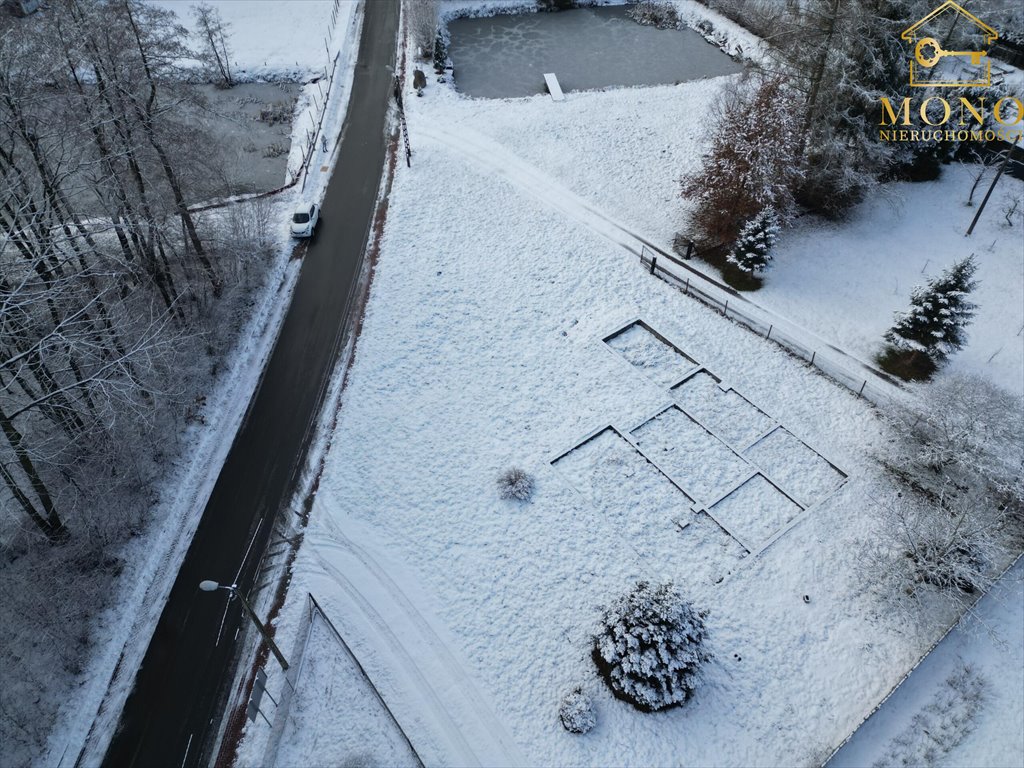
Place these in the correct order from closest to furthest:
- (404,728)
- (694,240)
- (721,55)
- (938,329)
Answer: (404,728) → (938,329) → (694,240) → (721,55)

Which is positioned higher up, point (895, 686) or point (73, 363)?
point (73, 363)

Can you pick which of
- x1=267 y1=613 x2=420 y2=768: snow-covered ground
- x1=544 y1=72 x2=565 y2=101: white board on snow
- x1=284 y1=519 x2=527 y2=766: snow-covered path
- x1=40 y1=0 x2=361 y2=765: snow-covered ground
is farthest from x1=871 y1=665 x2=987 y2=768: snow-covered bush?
x1=544 y1=72 x2=565 y2=101: white board on snow

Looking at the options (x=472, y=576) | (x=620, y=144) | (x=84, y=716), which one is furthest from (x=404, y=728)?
(x=620, y=144)

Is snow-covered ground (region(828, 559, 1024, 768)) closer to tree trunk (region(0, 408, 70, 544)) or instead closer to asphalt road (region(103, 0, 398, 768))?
asphalt road (region(103, 0, 398, 768))

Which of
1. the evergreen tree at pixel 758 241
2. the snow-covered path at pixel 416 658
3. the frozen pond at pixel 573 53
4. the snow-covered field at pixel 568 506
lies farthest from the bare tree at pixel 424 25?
the snow-covered path at pixel 416 658

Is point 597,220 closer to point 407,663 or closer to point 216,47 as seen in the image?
point 407,663

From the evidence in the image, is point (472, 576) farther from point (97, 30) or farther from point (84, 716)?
point (97, 30)
